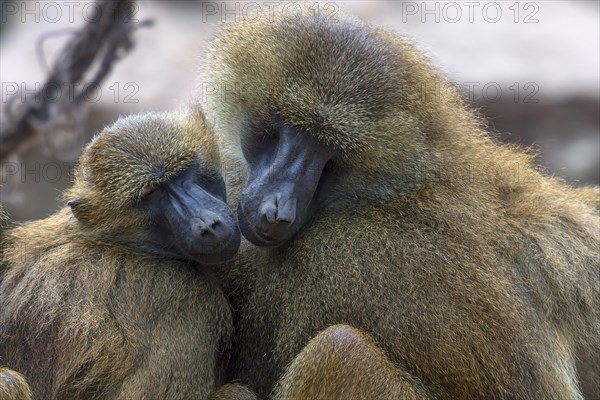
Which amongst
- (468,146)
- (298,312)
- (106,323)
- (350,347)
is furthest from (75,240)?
(468,146)

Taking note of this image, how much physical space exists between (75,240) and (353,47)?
58.8 inches

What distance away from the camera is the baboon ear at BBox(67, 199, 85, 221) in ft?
13.1

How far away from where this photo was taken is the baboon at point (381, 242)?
3.61m

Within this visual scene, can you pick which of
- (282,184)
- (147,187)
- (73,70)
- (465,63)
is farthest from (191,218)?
(465,63)

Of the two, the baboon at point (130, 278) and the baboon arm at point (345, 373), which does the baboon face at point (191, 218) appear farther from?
the baboon arm at point (345, 373)

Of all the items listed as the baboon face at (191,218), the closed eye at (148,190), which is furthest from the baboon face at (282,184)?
the closed eye at (148,190)

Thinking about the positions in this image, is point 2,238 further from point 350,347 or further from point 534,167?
point 534,167

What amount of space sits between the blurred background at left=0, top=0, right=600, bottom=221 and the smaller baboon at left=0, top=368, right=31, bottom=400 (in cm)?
568

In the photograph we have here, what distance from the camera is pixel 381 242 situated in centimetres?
379

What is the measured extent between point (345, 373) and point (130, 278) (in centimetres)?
100

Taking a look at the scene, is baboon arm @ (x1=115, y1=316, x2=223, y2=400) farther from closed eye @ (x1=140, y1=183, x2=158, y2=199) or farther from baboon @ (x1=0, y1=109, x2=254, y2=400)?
closed eye @ (x1=140, y1=183, x2=158, y2=199)

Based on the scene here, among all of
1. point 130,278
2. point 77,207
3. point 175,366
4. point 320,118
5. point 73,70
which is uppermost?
point 320,118

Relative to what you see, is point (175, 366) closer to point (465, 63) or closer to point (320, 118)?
point (320, 118)

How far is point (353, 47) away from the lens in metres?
3.75
